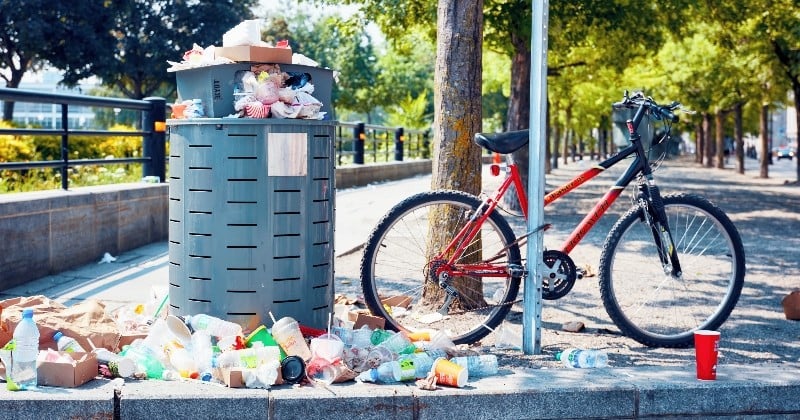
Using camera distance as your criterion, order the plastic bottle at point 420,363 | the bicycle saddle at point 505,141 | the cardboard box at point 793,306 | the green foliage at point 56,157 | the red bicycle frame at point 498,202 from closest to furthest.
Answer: the plastic bottle at point 420,363, the bicycle saddle at point 505,141, the red bicycle frame at point 498,202, the cardboard box at point 793,306, the green foliage at point 56,157

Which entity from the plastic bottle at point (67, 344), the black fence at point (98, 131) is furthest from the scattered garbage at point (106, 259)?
the plastic bottle at point (67, 344)

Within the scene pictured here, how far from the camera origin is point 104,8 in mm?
38875

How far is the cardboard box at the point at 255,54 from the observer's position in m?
4.84

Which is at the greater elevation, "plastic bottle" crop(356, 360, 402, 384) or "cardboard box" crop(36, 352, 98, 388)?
"cardboard box" crop(36, 352, 98, 388)

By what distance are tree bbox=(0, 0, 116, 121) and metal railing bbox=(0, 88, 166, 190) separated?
1119 inches

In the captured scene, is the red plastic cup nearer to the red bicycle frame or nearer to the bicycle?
the bicycle

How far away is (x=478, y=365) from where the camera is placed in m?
4.55

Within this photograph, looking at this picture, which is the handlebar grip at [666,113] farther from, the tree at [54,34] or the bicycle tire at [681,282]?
the tree at [54,34]

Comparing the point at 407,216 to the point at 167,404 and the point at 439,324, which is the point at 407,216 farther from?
the point at 167,404

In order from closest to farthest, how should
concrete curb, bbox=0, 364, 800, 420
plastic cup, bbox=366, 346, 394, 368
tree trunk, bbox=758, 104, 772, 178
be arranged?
concrete curb, bbox=0, 364, 800, 420 < plastic cup, bbox=366, 346, 394, 368 < tree trunk, bbox=758, 104, 772, 178

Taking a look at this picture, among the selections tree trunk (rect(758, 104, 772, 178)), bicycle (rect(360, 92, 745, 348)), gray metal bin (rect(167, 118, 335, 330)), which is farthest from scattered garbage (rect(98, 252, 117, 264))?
tree trunk (rect(758, 104, 772, 178))

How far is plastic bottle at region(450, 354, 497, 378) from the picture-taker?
454 centimetres

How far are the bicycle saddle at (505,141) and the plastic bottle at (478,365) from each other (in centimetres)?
120

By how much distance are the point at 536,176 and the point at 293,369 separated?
1615 millimetres
